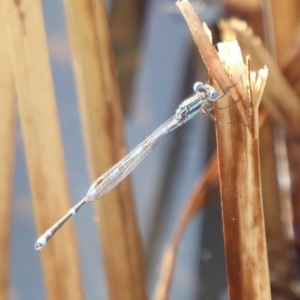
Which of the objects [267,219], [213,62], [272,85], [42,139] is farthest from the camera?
[267,219]

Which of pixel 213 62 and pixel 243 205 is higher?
pixel 213 62

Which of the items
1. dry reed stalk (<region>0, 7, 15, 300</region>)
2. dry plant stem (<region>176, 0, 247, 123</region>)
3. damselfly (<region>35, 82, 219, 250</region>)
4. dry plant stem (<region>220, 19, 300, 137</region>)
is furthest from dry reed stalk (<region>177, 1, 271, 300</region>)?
dry plant stem (<region>220, 19, 300, 137</region>)

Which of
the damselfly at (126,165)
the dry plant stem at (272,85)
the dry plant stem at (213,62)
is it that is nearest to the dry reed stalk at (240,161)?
the dry plant stem at (213,62)

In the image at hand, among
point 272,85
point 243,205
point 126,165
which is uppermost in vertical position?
point 272,85

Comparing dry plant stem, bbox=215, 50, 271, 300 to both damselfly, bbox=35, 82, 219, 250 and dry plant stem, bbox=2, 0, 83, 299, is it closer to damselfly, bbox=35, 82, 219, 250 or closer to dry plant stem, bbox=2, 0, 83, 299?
damselfly, bbox=35, 82, 219, 250

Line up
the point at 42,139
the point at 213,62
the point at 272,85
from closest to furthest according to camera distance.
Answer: the point at 213,62, the point at 42,139, the point at 272,85

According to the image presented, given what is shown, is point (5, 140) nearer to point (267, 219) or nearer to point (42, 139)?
point (42, 139)

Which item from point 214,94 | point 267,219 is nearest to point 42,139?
point 214,94
